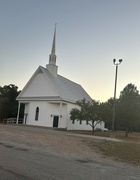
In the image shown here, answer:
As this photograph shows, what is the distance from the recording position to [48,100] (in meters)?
46.2

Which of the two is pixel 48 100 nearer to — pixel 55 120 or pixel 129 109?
pixel 55 120

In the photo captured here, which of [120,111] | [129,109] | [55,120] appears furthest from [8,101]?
[129,109]

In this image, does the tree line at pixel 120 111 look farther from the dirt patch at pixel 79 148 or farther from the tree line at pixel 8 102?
the tree line at pixel 8 102

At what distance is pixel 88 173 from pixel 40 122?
38021 mm

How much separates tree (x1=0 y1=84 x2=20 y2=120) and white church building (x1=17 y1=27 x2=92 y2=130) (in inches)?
259

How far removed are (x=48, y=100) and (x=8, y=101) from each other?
1407 centimetres

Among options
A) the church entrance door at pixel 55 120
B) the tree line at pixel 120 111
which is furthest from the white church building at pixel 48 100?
the tree line at pixel 120 111

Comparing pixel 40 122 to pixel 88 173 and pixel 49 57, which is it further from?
pixel 88 173

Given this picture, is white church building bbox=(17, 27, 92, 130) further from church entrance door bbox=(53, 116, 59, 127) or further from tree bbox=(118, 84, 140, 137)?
tree bbox=(118, 84, 140, 137)

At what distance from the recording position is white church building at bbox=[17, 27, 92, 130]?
46.1m

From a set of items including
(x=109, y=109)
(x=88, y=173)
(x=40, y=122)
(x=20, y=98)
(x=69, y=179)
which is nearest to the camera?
(x=69, y=179)

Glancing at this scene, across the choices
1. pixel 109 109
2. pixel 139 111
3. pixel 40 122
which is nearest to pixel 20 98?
pixel 40 122

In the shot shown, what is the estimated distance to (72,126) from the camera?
48.2m

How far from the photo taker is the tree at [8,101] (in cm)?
5567
